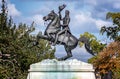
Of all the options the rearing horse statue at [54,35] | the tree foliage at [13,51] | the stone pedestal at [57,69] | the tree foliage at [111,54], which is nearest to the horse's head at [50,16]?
the rearing horse statue at [54,35]

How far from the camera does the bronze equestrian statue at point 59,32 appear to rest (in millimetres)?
17828

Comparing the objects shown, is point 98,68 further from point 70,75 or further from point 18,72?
point 70,75

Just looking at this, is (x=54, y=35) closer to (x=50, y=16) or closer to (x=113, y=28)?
(x=50, y=16)

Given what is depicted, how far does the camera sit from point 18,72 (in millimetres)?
24672

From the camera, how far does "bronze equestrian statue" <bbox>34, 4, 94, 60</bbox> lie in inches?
702

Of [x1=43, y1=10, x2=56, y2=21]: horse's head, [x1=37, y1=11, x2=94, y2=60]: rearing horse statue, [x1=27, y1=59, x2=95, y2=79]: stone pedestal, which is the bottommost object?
[x1=27, y1=59, x2=95, y2=79]: stone pedestal

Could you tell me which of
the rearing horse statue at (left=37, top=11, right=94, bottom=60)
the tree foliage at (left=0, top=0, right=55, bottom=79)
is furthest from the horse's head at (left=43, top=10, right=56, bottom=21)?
the tree foliage at (left=0, top=0, right=55, bottom=79)

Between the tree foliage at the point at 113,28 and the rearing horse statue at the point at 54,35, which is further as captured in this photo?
the tree foliage at the point at 113,28

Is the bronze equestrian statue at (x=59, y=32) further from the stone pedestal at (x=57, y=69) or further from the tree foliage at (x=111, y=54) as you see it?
the tree foliage at (x=111, y=54)

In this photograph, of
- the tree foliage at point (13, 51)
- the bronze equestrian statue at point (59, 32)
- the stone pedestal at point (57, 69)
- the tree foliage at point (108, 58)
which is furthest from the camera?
the tree foliage at point (108, 58)

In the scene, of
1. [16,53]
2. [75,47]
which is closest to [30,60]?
[16,53]

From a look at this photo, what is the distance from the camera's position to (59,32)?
17.8m

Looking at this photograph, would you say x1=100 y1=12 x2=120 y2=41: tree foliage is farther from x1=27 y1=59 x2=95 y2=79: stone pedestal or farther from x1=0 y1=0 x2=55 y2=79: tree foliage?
x1=27 y1=59 x2=95 y2=79: stone pedestal

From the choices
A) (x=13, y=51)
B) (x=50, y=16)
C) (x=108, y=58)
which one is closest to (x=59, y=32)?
(x=50, y=16)
